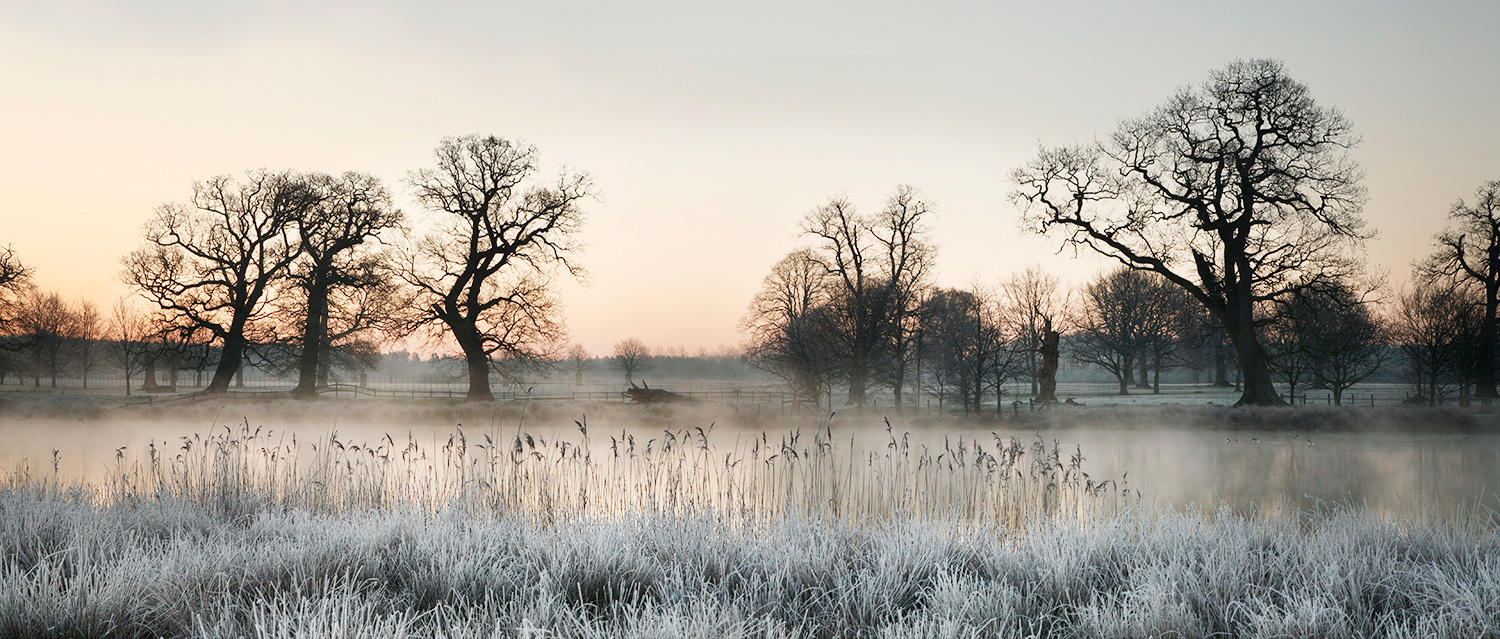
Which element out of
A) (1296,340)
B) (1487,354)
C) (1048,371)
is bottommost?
(1048,371)

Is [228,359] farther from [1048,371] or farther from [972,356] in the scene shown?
[1048,371]

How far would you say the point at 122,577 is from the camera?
4660 millimetres

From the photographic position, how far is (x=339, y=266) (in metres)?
30.0

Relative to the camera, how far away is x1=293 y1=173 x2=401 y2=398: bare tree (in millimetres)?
28953

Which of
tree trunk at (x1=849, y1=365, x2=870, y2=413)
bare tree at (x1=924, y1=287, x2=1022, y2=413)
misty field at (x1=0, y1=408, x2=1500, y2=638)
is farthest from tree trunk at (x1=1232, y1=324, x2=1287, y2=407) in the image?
misty field at (x1=0, y1=408, x2=1500, y2=638)

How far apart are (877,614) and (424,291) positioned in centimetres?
2656

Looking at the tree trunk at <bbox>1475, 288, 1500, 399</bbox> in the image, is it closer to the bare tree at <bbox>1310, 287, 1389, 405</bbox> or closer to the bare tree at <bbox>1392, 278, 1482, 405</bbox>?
the bare tree at <bbox>1392, 278, 1482, 405</bbox>

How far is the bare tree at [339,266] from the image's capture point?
2895cm

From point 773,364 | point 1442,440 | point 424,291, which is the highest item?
point 424,291

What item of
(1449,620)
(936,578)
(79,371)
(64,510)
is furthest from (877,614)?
(79,371)

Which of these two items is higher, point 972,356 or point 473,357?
point 972,356

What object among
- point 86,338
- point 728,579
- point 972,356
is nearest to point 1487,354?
point 972,356

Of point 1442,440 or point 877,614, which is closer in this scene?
point 877,614

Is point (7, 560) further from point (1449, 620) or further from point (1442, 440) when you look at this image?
point (1442, 440)
